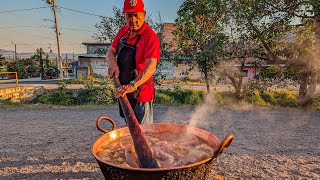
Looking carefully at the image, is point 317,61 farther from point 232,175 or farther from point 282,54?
point 232,175

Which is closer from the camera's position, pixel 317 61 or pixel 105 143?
pixel 105 143

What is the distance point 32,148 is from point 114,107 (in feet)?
14.8

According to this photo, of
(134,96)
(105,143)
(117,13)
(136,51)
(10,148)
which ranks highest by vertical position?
(117,13)

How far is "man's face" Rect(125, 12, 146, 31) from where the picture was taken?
7.52 feet

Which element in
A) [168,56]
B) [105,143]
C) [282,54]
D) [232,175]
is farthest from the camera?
[168,56]

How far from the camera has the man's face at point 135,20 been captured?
229 cm

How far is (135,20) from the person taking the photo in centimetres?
231

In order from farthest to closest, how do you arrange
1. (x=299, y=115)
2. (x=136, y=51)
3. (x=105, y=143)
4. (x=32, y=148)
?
(x=299, y=115) < (x=32, y=148) < (x=136, y=51) < (x=105, y=143)

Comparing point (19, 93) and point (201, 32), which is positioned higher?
point (201, 32)

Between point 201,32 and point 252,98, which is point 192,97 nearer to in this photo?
point 252,98

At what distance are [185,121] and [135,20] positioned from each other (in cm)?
504

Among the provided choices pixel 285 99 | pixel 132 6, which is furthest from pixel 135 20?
pixel 285 99

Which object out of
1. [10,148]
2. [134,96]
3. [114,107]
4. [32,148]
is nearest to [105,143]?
[134,96]

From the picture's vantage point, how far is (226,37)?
8742mm
